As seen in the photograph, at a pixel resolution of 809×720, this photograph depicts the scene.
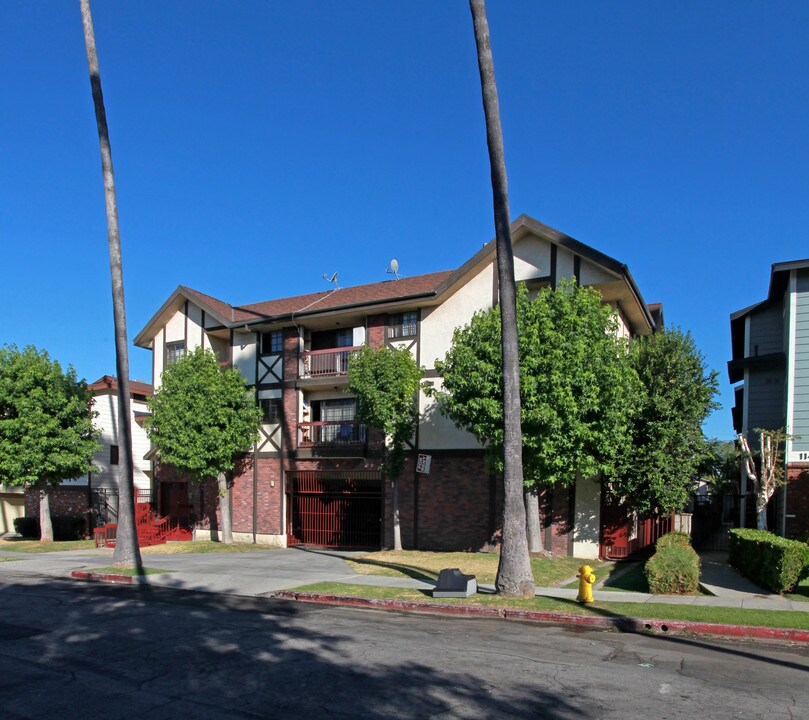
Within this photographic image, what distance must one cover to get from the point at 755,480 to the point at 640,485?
Result: 2830mm

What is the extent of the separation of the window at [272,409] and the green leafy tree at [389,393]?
580 centimetres

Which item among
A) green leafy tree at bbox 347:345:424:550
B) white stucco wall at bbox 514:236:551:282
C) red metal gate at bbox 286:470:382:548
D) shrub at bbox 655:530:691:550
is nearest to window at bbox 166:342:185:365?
red metal gate at bbox 286:470:382:548

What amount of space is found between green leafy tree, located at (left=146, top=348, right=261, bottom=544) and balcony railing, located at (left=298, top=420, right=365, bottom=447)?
5.90 ft

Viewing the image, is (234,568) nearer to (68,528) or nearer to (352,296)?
(352,296)

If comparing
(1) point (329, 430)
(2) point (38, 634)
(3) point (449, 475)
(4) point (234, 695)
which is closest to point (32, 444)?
(1) point (329, 430)

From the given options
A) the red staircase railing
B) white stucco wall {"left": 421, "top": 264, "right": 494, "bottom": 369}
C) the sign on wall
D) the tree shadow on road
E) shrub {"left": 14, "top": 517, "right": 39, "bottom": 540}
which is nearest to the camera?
the tree shadow on road

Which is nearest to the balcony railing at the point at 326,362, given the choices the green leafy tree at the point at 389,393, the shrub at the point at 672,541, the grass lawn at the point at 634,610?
the green leafy tree at the point at 389,393

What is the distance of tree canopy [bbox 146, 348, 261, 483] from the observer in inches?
1008

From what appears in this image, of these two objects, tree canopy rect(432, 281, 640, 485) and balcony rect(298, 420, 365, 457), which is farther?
balcony rect(298, 420, 365, 457)

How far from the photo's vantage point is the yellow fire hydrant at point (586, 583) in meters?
12.9

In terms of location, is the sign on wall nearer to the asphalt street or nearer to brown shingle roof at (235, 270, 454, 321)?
brown shingle roof at (235, 270, 454, 321)

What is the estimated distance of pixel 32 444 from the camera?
26516mm

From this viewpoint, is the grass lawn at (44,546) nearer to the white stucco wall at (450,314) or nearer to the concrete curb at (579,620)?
the white stucco wall at (450,314)

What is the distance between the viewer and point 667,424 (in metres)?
19.6
